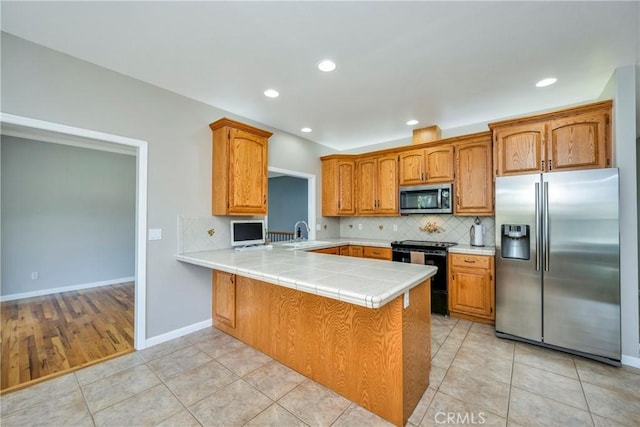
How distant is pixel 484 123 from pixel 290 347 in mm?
3936

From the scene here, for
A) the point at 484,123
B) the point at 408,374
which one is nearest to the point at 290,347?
the point at 408,374

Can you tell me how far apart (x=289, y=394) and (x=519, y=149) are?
3.40 m

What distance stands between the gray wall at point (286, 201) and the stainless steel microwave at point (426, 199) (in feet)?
12.0

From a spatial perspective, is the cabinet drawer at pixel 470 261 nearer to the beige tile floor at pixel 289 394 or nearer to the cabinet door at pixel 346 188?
the beige tile floor at pixel 289 394

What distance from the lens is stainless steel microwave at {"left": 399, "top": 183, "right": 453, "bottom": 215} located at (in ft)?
12.2

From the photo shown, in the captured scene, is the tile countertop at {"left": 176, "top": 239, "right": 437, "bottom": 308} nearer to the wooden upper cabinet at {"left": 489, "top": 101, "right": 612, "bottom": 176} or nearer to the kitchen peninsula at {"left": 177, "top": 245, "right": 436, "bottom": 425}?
the kitchen peninsula at {"left": 177, "top": 245, "right": 436, "bottom": 425}

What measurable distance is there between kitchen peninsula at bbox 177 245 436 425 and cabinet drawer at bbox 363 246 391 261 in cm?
170

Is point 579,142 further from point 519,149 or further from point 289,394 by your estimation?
point 289,394

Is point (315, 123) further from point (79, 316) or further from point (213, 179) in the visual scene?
point (79, 316)

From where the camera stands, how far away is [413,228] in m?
4.36

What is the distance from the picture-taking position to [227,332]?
9.73ft

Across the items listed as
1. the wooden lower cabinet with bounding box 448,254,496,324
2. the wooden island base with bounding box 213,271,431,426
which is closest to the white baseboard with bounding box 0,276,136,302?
the wooden island base with bounding box 213,271,431,426

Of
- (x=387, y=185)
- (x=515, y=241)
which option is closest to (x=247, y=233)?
(x=387, y=185)

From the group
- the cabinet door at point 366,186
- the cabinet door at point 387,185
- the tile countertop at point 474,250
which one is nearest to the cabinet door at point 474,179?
the tile countertop at point 474,250
